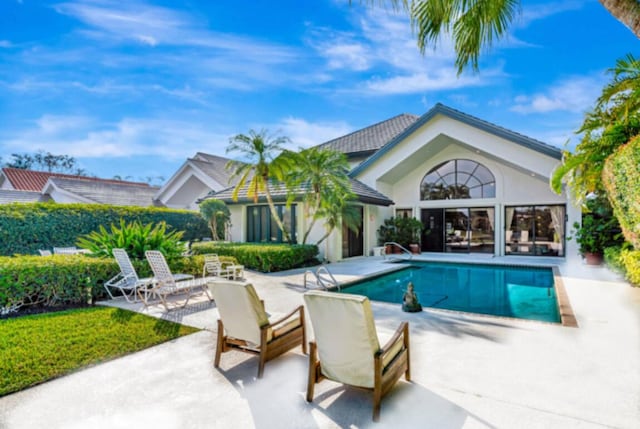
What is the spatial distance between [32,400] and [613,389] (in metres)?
6.54

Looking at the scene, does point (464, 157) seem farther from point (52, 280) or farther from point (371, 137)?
point (52, 280)

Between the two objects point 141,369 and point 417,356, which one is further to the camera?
point 417,356

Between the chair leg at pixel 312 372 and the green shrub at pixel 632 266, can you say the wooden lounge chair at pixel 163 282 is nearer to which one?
the chair leg at pixel 312 372

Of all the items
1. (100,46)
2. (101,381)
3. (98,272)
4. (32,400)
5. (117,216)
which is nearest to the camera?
(32,400)

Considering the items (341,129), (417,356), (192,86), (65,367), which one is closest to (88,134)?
(192,86)

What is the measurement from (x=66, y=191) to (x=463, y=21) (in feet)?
85.8

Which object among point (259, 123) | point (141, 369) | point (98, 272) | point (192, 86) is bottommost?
point (141, 369)

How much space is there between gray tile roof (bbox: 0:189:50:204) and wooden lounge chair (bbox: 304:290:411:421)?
25990 mm

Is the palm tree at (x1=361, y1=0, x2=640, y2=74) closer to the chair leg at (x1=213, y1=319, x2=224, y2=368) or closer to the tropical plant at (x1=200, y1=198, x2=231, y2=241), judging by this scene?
the chair leg at (x1=213, y1=319, x2=224, y2=368)

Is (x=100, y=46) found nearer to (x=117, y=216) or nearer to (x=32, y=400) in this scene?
(x=117, y=216)

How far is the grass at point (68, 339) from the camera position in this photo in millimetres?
4605

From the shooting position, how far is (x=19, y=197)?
23891mm

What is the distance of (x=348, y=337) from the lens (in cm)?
353

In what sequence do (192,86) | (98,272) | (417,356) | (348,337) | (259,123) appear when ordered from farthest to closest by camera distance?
1. (192,86)
2. (259,123)
3. (98,272)
4. (417,356)
5. (348,337)
